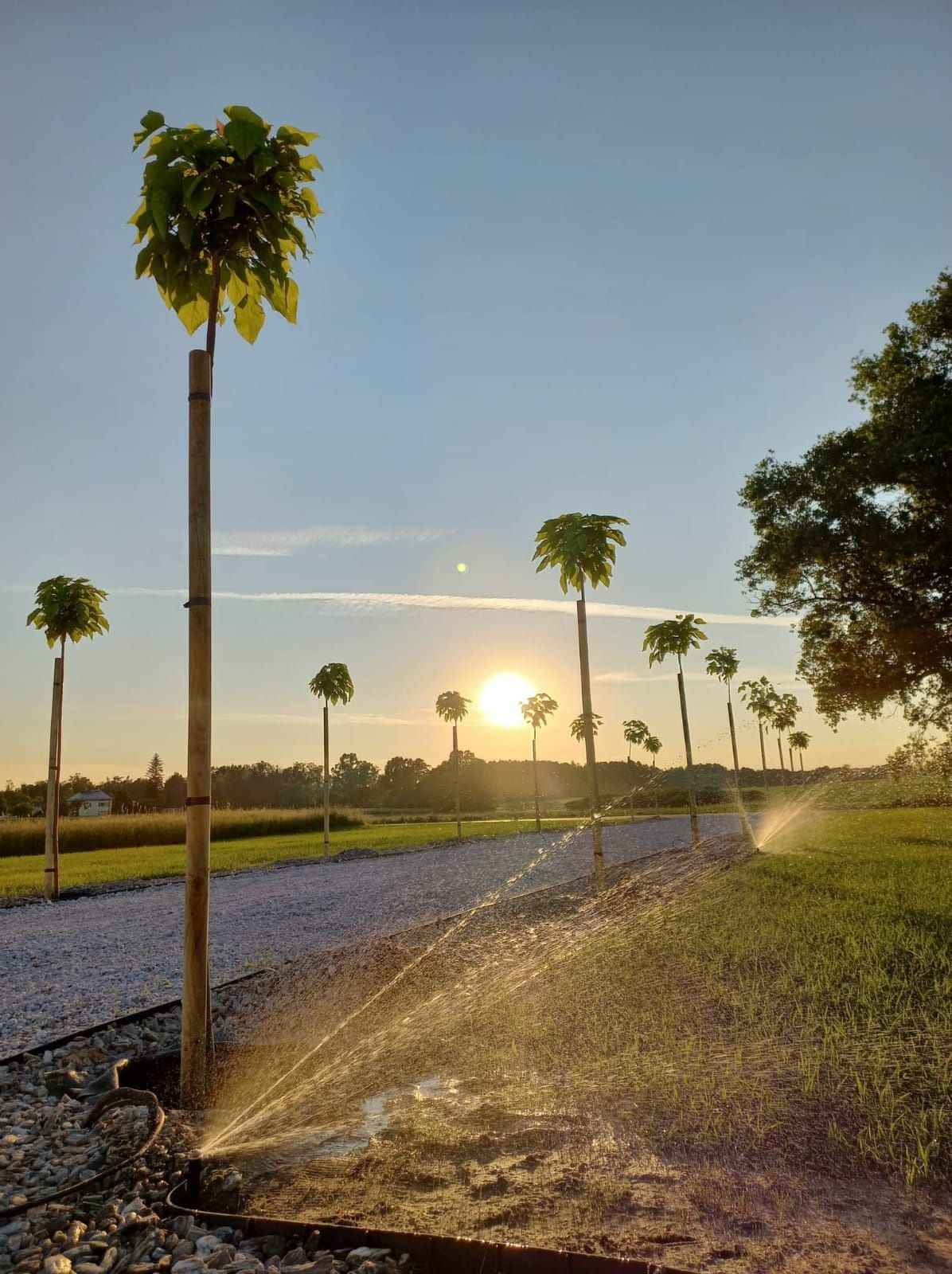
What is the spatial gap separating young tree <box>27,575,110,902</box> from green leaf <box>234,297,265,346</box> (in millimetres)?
Answer: 16177

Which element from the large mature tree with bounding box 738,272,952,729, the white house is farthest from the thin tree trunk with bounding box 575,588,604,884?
the white house

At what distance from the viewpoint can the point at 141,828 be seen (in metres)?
45.2

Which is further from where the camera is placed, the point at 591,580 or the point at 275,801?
the point at 275,801

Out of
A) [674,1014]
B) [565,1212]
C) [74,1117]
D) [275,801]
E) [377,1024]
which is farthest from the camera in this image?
[275,801]

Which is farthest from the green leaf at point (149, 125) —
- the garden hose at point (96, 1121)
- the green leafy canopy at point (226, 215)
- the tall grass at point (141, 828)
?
the tall grass at point (141, 828)

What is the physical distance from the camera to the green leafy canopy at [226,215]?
623 cm

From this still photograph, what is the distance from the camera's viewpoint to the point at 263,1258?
3965 millimetres

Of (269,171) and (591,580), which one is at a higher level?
(269,171)

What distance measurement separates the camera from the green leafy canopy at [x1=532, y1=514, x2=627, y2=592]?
1570 centimetres

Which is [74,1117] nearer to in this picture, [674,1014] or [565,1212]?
[565,1212]

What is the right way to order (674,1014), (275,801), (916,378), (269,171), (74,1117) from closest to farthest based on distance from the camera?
(74,1117)
(269,171)
(674,1014)
(916,378)
(275,801)

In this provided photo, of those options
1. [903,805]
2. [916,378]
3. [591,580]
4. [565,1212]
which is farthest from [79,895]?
[903,805]

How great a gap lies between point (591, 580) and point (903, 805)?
44180 millimetres

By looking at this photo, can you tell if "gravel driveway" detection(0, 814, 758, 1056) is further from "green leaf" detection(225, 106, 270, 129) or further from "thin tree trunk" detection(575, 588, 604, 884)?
"green leaf" detection(225, 106, 270, 129)
